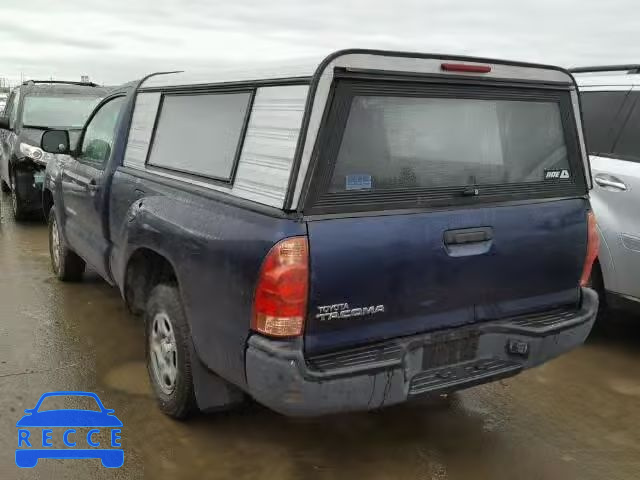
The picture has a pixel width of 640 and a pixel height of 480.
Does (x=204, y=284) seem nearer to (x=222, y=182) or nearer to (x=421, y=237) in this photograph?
(x=222, y=182)

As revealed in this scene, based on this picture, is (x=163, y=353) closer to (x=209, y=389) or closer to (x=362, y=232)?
(x=209, y=389)

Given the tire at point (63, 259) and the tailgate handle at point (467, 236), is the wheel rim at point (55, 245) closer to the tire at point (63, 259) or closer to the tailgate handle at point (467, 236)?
the tire at point (63, 259)

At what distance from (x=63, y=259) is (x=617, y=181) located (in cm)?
475

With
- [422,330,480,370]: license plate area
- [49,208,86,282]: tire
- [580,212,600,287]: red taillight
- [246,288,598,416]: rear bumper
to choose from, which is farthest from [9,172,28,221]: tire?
[580,212,600,287]: red taillight

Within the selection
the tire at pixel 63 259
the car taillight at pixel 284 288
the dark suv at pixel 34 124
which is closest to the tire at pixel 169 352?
the car taillight at pixel 284 288

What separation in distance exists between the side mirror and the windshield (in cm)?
446

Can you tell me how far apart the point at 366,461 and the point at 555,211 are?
62.6 inches

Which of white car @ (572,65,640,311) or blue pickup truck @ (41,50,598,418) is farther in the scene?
white car @ (572,65,640,311)

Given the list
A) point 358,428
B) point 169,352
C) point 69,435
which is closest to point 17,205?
point 69,435

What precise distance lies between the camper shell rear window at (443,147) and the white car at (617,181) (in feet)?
4.11

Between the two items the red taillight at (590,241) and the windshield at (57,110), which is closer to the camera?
the red taillight at (590,241)

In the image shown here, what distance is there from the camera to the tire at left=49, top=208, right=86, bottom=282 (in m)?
5.91

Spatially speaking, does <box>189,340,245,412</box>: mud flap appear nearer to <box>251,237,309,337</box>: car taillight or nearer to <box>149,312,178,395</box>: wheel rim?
<box>149,312,178,395</box>: wheel rim

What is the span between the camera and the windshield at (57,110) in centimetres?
939
